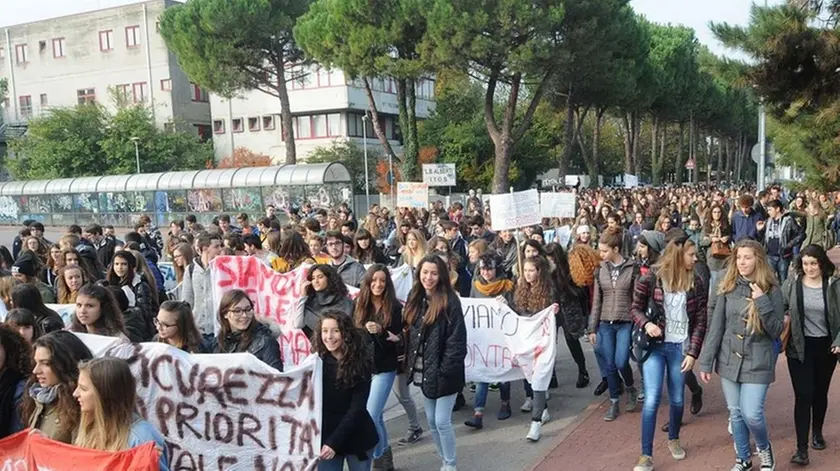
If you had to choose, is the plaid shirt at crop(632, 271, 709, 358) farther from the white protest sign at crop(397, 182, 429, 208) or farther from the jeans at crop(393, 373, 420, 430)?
the white protest sign at crop(397, 182, 429, 208)

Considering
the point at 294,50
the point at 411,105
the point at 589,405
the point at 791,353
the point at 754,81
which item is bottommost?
the point at 589,405

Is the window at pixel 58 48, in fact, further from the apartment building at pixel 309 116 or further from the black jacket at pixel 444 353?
the black jacket at pixel 444 353

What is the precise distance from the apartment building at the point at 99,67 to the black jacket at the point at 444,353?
45998mm

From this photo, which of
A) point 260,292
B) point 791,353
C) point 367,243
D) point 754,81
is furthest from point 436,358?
point 754,81

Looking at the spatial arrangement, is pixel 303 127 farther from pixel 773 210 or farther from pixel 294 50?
pixel 773 210

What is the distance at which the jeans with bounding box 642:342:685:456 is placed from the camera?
5.06m

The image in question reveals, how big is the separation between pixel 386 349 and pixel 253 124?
147ft

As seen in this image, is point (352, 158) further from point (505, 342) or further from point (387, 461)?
point (387, 461)

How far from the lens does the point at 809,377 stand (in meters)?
5.05

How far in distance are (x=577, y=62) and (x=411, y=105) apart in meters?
7.43

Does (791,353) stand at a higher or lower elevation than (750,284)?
lower

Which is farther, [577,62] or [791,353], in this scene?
[577,62]

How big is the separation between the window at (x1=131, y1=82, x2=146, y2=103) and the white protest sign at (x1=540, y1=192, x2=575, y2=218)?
42.3 meters

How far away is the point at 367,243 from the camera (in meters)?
9.00
